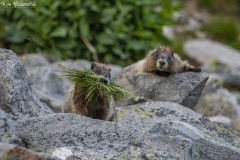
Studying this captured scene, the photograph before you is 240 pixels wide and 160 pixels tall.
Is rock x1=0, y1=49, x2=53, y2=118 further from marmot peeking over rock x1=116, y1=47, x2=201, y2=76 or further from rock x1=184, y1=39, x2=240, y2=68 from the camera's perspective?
rock x1=184, y1=39, x2=240, y2=68

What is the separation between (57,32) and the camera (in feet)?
42.0

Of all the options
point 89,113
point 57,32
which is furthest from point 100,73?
point 57,32

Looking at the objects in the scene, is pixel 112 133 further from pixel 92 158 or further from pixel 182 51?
pixel 182 51

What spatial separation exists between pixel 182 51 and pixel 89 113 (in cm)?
940

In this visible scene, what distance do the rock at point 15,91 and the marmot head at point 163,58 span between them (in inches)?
121

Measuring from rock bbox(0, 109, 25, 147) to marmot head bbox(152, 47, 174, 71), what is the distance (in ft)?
12.4

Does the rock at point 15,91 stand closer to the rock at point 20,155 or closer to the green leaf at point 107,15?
the rock at point 20,155

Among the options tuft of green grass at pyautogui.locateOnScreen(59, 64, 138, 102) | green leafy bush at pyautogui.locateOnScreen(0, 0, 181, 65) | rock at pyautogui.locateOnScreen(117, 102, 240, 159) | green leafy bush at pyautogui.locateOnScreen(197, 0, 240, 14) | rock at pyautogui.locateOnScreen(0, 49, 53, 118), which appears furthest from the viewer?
green leafy bush at pyautogui.locateOnScreen(197, 0, 240, 14)

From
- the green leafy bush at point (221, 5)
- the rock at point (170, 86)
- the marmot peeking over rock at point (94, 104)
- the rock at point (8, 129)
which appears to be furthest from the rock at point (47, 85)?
the green leafy bush at point (221, 5)

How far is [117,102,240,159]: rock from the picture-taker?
563cm

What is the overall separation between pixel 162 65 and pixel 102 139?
3.82 metres

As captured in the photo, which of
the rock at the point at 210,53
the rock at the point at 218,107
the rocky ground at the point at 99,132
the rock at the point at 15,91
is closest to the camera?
the rocky ground at the point at 99,132

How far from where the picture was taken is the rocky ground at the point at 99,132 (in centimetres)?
478

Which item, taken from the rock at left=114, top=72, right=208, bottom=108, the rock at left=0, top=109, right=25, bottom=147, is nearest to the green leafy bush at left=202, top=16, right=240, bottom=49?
the rock at left=114, top=72, right=208, bottom=108
